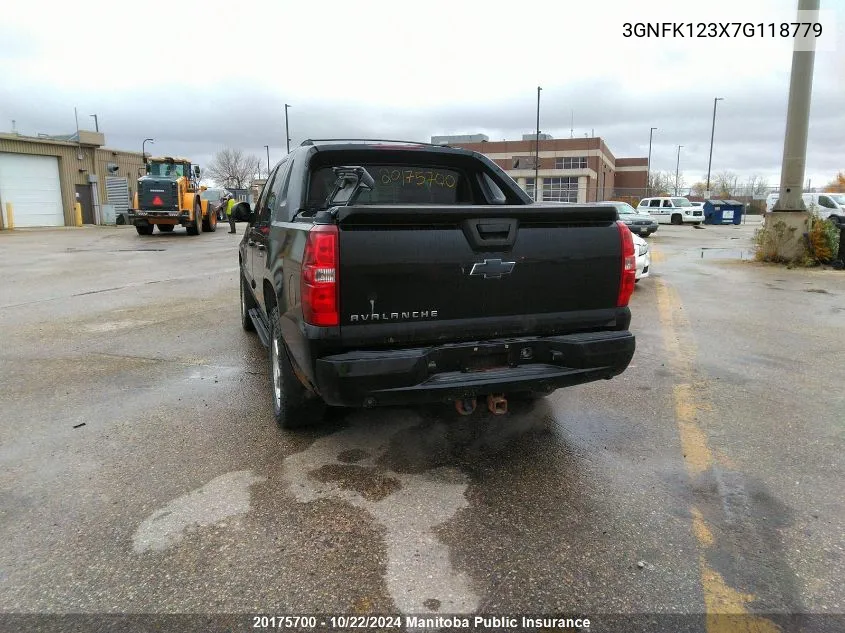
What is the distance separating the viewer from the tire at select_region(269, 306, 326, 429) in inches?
156

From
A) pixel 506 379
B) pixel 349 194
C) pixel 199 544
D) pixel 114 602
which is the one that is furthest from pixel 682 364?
pixel 114 602

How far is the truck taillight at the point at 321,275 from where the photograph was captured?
10.1ft

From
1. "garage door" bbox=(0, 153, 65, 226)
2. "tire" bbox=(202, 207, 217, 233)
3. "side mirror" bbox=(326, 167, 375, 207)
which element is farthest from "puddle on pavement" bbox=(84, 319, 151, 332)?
"garage door" bbox=(0, 153, 65, 226)

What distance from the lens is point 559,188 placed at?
6975cm

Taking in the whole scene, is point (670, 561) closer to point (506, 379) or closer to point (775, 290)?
point (506, 379)

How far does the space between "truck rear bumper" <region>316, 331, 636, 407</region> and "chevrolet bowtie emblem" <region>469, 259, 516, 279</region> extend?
379mm

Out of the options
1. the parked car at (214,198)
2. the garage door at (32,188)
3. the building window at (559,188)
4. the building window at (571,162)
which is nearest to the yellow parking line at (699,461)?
the parked car at (214,198)

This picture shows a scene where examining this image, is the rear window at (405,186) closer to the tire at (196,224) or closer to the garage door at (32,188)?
the tire at (196,224)

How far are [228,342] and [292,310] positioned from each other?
3675mm

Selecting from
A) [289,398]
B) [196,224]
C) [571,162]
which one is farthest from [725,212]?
[289,398]

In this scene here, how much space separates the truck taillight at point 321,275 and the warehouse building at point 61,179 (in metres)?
34.5

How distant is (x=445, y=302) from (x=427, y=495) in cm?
105

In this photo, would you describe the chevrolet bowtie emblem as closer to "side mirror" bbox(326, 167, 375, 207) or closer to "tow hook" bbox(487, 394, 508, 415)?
"tow hook" bbox(487, 394, 508, 415)

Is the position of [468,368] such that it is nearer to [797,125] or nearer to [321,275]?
[321,275]
